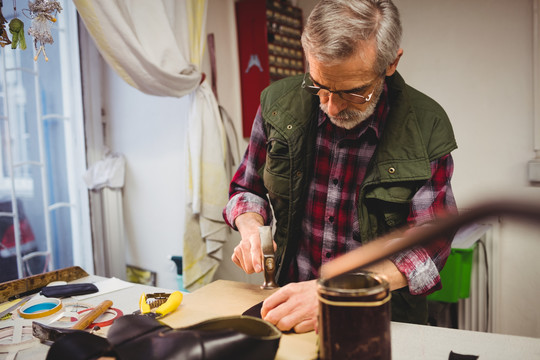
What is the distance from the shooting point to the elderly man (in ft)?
3.64

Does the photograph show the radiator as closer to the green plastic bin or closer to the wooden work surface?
the green plastic bin

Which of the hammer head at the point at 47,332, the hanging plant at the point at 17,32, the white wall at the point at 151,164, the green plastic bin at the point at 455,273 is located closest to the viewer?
the hammer head at the point at 47,332

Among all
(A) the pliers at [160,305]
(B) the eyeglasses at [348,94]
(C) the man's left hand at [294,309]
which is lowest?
(A) the pliers at [160,305]

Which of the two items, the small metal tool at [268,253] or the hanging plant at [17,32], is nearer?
the small metal tool at [268,253]

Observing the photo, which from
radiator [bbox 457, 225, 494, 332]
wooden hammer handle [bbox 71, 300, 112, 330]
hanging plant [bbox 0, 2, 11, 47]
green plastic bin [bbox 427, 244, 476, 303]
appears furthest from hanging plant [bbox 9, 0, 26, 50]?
radiator [bbox 457, 225, 494, 332]

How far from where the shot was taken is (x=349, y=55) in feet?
3.69

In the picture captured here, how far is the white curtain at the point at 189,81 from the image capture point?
209 centimetres

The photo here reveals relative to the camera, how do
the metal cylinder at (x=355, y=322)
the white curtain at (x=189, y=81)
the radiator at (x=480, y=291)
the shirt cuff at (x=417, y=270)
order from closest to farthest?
1. the metal cylinder at (x=355, y=322)
2. the shirt cuff at (x=417, y=270)
3. the white curtain at (x=189, y=81)
4. the radiator at (x=480, y=291)

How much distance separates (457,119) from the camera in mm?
2715

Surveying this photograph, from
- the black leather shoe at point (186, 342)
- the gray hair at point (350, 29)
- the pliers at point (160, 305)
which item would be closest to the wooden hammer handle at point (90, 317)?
the pliers at point (160, 305)

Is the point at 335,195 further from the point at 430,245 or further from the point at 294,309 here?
the point at 294,309

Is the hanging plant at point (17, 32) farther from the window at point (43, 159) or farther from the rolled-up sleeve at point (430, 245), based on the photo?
the rolled-up sleeve at point (430, 245)

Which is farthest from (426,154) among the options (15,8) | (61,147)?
(61,147)

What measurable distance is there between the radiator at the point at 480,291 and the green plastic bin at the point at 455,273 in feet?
0.73
